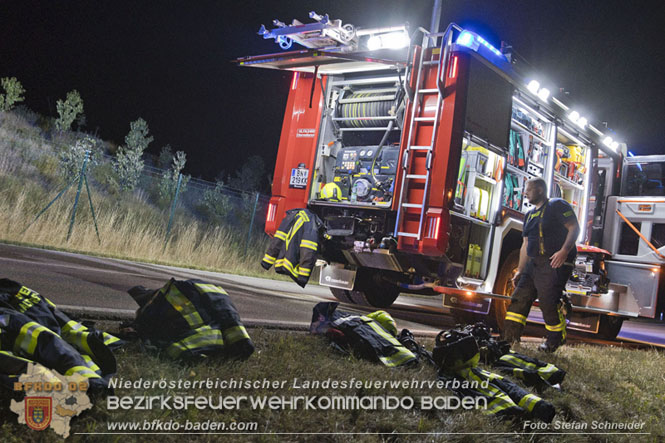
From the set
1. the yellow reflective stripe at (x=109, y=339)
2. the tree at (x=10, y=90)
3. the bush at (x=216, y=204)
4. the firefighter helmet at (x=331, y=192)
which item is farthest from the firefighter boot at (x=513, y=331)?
the tree at (x=10, y=90)

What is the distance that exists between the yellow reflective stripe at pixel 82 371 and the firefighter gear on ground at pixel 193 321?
2.14 ft

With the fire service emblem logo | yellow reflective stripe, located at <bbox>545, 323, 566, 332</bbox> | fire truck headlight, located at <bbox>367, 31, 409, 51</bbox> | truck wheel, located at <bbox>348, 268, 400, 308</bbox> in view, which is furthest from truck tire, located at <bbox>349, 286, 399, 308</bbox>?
the fire service emblem logo

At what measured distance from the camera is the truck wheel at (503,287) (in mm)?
6812

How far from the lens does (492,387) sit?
3.35m

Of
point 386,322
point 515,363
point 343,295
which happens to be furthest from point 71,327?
point 343,295

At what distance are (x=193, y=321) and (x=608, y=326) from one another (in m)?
7.21

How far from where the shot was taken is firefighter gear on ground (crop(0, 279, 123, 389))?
6.98ft

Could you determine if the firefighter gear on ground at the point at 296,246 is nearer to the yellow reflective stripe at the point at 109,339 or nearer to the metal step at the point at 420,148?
the metal step at the point at 420,148

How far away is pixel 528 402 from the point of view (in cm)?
322

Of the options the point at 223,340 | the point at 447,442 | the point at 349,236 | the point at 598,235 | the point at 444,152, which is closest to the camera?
the point at 447,442

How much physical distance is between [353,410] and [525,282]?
3.36 metres

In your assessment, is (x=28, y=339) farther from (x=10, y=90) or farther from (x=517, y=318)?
(x=10, y=90)

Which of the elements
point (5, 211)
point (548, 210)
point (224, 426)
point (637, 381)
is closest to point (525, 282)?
A: point (548, 210)

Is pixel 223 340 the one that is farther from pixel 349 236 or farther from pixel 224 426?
pixel 349 236
